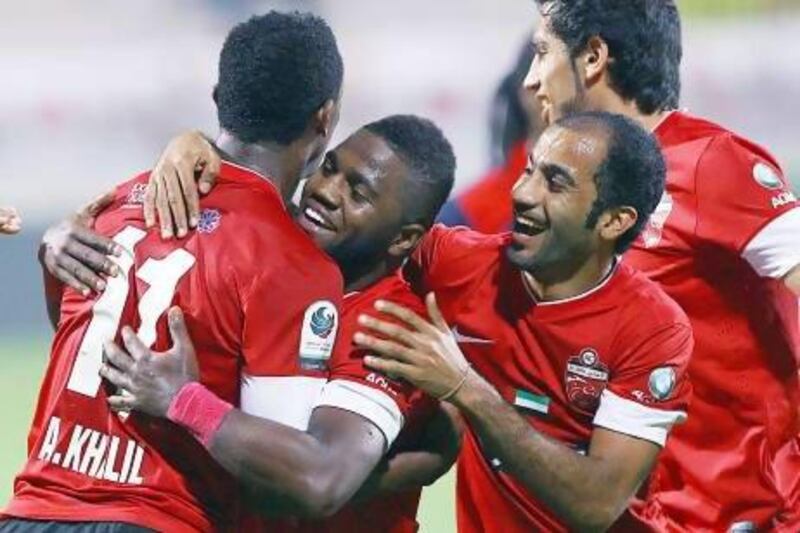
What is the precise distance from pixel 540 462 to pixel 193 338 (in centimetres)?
85

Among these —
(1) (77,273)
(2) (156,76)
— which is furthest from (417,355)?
(2) (156,76)

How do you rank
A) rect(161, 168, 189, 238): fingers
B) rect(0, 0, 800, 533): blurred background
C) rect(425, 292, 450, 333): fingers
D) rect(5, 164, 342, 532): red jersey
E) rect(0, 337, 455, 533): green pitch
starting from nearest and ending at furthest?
rect(5, 164, 342, 532): red jersey < rect(161, 168, 189, 238): fingers < rect(425, 292, 450, 333): fingers < rect(0, 337, 455, 533): green pitch < rect(0, 0, 800, 533): blurred background

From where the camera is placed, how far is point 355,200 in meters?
4.61

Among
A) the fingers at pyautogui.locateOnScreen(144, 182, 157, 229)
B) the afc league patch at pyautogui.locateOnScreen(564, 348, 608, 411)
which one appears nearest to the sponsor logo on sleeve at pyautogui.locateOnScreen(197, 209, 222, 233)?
the fingers at pyautogui.locateOnScreen(144, 182, 157, 229)

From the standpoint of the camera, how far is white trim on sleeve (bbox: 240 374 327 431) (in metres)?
4.28

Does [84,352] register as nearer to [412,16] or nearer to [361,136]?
[361,136]

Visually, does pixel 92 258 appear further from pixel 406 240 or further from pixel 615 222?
pixel 615 222

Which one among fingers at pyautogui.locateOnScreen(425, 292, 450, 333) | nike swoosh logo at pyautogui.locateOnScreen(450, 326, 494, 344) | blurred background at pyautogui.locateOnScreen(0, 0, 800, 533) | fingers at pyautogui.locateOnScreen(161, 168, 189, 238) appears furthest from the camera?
blurred background at pyautogui.locateOnScreen(0, 0, 800, 533)

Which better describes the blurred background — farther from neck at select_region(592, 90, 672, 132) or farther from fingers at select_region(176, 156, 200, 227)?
fingers at select_region(176, 156, 200, 227)

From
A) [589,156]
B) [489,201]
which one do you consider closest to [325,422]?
[589,156]

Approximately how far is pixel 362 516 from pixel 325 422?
557mm

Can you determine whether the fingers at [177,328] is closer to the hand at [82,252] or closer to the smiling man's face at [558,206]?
the hand at [82,252]

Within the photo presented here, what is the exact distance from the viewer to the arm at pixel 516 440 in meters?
4.48

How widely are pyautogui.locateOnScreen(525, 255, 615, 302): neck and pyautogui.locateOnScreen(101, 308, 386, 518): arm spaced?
67 centimetres
